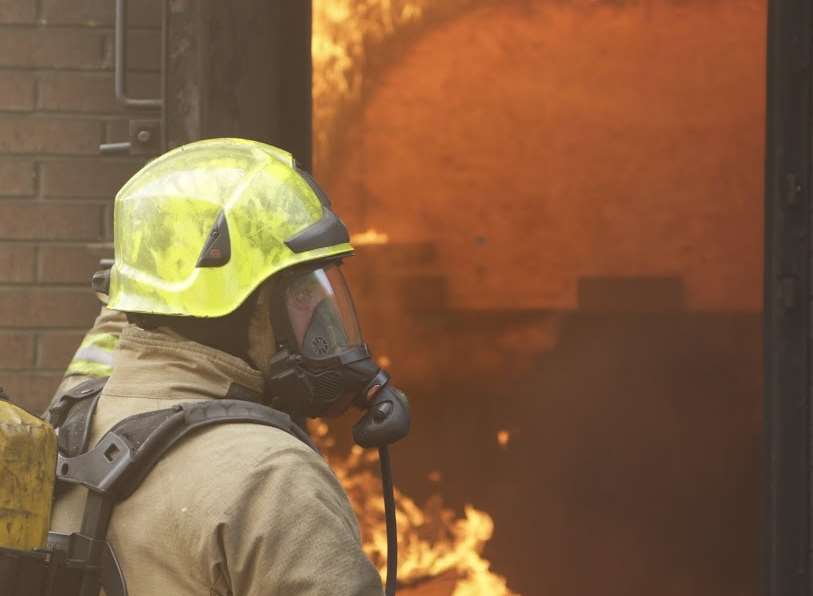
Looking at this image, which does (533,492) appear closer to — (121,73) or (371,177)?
(371,177)

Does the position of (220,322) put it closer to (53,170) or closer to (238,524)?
(238,524)

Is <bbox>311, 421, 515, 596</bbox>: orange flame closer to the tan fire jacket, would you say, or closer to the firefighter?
the firefighter

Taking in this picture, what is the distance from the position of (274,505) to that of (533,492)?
2946 mm

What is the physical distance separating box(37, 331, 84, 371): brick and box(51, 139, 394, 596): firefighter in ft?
6.50

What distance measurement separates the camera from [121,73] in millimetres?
4039

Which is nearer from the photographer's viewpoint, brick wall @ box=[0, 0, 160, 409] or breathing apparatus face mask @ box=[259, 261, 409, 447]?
breathing apparatus face mask @ box=[259, 261, 409, 447]

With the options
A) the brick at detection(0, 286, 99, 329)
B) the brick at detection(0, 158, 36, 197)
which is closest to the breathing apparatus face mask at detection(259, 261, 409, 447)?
the brick at detection(0, 286, 99, 329)

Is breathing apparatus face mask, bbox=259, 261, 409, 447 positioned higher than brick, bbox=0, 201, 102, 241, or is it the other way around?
brick, bbox=0, 201, 102, 241

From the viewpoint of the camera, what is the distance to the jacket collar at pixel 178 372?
80.8 inches

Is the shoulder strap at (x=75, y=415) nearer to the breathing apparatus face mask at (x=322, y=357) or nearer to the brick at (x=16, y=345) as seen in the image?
the breathing apparatus face mask at (x=322, y=357)

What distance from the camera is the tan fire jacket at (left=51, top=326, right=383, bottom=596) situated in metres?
1.78

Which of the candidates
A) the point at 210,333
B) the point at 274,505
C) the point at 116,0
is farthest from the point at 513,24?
the point at 274,505

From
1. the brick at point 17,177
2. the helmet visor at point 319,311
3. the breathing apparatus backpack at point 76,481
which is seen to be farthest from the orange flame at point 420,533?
the breathing apparatus backpack at point 76,481

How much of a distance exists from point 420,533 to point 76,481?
111 inches
